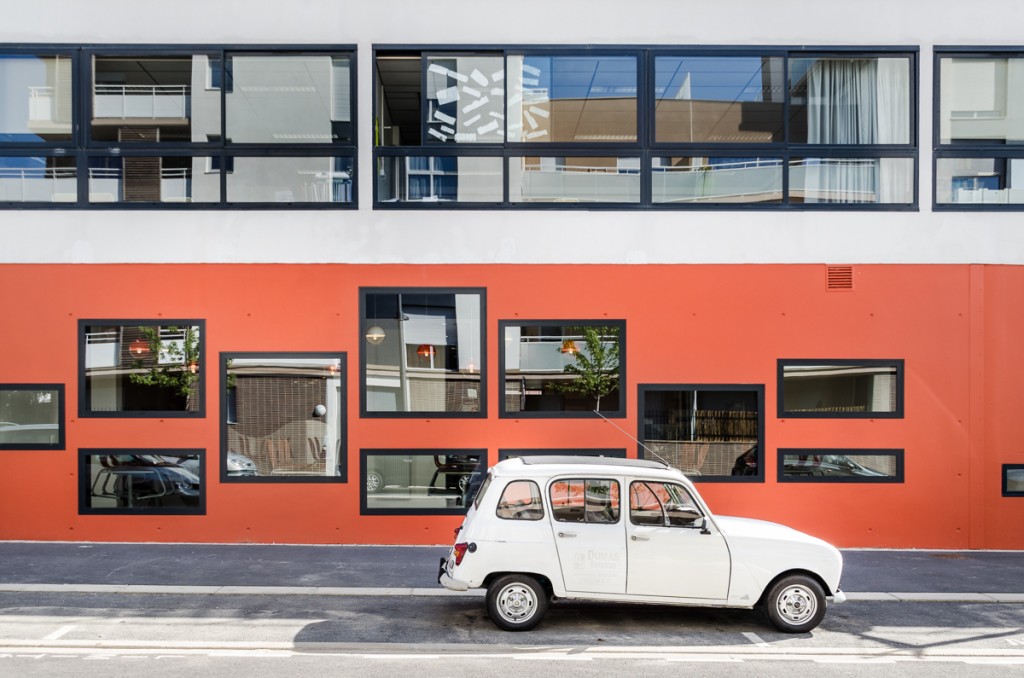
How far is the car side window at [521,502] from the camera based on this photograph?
724 centimetres

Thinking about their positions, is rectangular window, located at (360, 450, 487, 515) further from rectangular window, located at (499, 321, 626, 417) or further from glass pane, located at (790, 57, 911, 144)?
glass pane, located at (790, 57, 911, 144)

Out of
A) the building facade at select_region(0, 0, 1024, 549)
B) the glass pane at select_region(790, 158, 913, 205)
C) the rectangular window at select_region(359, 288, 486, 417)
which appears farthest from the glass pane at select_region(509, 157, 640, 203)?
the glass pane at select_region(790, 158, 913, 205)

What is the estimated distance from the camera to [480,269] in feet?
35.5

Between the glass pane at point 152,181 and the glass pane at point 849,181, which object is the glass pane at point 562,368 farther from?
the glass pane at point 152,181

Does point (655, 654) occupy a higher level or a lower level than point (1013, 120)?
lower

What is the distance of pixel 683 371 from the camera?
1080 cm

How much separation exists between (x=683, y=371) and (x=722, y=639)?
4400 mm

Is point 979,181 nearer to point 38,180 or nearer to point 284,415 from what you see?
point 284,415

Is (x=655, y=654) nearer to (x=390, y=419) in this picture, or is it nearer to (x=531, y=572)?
(x=531, y=572)

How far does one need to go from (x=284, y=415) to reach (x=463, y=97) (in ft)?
17.1

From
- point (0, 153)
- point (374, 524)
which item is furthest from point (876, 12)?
point (0, 153)

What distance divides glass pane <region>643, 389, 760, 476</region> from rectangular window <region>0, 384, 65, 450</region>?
27.5 feet

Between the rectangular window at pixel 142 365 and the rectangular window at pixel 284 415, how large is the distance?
498mm

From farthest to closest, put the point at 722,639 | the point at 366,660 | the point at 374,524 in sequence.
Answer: the point at 374,524 → the point at 722,639 → the point at 366,660
